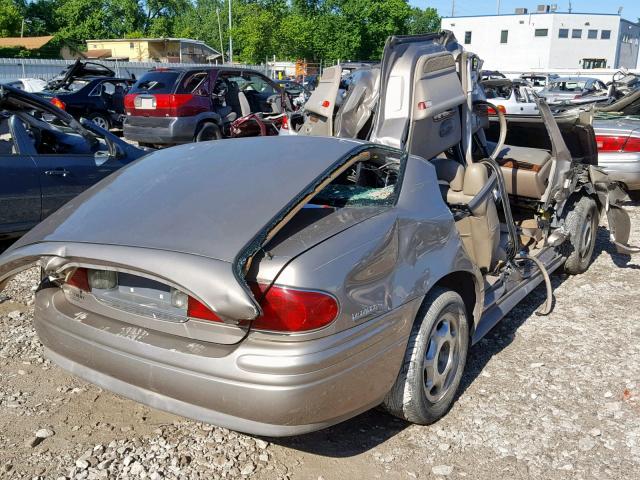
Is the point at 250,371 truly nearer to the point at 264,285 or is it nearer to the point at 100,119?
the point at 264,285

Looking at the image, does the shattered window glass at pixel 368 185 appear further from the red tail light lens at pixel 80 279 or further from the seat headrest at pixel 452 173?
the red tail light lens at pixel 80 279

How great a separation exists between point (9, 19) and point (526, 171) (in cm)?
6963

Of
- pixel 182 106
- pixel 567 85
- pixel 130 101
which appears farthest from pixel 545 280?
pixel 567 85

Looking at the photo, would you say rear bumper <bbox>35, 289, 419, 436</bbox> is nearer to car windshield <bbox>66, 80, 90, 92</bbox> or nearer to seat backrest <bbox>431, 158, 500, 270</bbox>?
seat backrest <bbox>431, 158, 500, 270</bbox>

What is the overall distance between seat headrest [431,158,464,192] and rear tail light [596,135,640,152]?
407 centimetres

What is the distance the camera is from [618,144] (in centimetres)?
776

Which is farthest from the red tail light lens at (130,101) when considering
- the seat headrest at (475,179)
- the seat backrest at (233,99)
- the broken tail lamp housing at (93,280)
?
the broken tail lamp housing at (93,280)

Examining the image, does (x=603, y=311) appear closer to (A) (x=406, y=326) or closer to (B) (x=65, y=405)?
(A) (x=406, y=326)

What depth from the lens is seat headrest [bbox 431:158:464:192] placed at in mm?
4383

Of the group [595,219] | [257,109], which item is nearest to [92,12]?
[257,109]

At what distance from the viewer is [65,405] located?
11.1 feet

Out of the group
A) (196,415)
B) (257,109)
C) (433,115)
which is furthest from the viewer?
(257,109)

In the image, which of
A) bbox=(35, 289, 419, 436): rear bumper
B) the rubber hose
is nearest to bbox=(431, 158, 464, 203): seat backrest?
the rubber hose

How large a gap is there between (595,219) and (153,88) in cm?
956
